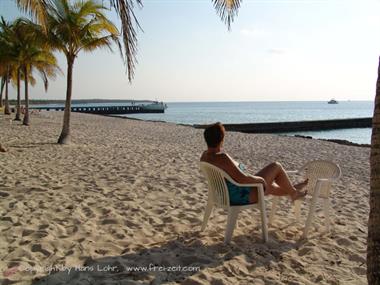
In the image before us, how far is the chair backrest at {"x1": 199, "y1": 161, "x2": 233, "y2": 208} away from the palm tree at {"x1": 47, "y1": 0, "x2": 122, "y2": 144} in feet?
27.6

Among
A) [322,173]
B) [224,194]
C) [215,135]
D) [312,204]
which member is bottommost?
[312,204]

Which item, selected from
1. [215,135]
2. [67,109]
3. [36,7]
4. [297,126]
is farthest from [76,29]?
[297,126]

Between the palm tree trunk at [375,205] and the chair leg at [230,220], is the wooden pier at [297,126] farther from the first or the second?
the palm tree trunk at [375,205]

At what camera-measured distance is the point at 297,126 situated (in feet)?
147

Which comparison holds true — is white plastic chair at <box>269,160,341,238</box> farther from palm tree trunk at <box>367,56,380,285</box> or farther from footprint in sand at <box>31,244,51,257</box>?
footprint in sand at <box>31,244,51,257</box>

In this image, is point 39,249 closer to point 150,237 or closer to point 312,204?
point 150,237

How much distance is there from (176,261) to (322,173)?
2087mm

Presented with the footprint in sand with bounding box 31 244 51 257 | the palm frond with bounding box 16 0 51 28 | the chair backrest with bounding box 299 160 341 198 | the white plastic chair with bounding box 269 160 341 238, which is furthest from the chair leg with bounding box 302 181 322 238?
the palm frond with bounding box 16 0 51 28

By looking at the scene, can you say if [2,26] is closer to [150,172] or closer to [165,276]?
[150,172]

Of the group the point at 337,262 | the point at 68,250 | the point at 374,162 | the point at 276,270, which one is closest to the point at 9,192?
the point at 68,250

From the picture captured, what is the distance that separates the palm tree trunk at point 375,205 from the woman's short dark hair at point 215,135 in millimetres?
1879

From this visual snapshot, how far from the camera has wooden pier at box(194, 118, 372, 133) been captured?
39600 mm

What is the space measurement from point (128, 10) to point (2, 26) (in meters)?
18.5

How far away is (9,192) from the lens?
558 centimetres
